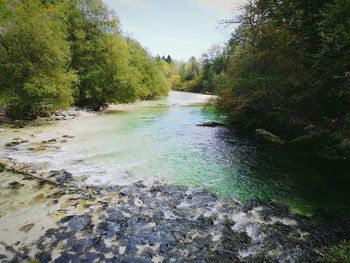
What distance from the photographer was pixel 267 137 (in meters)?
16.9

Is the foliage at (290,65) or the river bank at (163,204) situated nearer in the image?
the river bank at (163,204)

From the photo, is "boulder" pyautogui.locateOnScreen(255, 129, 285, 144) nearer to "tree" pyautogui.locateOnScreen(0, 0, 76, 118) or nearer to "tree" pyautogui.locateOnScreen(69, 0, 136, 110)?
"tree" pyautogui.locateOnScreen(0, 0, 76, 118)

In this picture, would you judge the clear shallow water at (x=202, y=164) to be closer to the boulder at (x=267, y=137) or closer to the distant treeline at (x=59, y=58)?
the boulder at (x=267, y=137)

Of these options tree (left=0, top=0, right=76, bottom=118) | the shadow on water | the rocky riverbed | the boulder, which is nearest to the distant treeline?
tree (left=0, top=0, right=76, bottom=118)

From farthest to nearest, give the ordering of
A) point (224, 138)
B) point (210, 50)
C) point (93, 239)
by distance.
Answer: point (210, 50) → point (224, 138) → point (93, 239)

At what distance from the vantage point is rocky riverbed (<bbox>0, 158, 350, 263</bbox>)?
5.71 meters

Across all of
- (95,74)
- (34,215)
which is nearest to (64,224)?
(34,215)

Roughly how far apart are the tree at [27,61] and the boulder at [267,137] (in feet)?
50.8

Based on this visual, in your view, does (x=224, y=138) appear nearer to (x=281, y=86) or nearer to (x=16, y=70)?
(x=281, y=86)

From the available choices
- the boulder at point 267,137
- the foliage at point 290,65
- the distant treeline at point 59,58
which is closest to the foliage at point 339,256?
the foliage at point 290,65

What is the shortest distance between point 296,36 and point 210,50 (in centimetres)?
6510

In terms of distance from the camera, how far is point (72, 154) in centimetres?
1263

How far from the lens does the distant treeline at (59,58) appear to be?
20.2m

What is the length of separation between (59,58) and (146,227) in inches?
738
